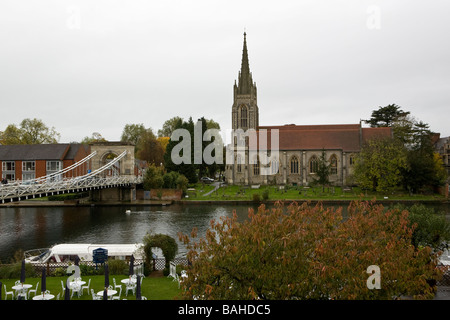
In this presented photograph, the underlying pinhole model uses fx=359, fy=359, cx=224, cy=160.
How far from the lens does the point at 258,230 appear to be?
28.1 feet

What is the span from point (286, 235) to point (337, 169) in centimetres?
6649

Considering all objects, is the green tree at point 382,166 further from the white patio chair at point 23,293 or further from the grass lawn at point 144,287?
the white patio chair at point 23,293

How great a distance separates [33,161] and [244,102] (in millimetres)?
42418

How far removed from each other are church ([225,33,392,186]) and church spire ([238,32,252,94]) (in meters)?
2.15

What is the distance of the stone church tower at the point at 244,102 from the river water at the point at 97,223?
29917mm

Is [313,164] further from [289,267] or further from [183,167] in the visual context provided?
[289,267]

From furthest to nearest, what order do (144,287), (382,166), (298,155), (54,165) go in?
(298,155) < (54,165) < (382,166) < (144,287)

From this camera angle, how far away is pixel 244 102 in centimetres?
7656

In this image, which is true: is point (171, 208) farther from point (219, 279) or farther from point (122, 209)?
point (219, 279)

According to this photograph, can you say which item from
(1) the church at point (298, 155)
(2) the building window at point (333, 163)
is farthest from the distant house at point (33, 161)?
(2) the building window at point (333, 163)

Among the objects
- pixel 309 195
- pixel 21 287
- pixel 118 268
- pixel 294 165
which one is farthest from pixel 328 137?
pixel 21 287

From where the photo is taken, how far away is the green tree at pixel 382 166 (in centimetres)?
5447
